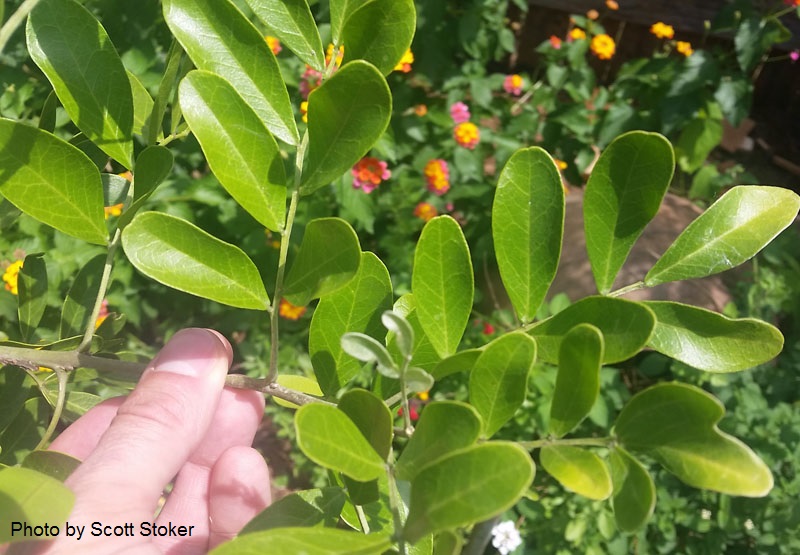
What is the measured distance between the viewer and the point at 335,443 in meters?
0.42

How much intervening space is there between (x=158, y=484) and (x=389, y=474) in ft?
1.00

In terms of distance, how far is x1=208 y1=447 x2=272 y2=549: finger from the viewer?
85 cm

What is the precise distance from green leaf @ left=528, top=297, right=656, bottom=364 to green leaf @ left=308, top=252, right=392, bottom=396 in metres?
0.14

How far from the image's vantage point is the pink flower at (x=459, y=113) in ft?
7.11

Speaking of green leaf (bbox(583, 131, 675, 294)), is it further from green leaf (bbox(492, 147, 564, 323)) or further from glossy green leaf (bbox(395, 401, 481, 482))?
glossy green leaf (bbox(395, 401, 481, 482))

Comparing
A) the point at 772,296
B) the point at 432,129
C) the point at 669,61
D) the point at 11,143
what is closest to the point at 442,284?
the point at 11,143

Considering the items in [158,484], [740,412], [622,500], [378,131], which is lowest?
[740,412]

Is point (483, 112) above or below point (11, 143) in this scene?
below

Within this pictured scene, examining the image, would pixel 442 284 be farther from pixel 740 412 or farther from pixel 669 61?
pixel 669 61

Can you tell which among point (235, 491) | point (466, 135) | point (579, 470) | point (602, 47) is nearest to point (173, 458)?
point (235, 491)

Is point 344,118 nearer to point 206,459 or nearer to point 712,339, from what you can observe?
point 712,339

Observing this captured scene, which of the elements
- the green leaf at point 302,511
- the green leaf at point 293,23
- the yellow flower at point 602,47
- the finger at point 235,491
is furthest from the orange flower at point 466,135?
the green leaf at point 302,511

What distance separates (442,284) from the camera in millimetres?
520

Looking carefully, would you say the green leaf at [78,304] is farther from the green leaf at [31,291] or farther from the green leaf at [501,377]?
the green leaf at [501,377]
